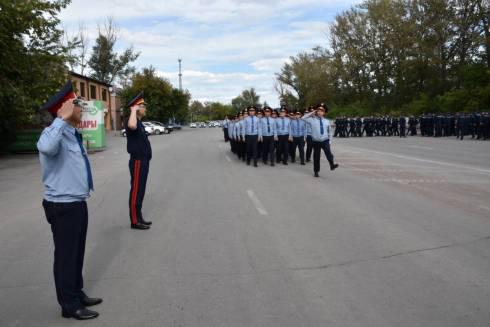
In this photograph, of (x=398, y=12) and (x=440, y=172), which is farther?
(x=398, y=12)

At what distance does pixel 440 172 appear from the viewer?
14125 millimetres

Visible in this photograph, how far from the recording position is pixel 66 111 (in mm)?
4098

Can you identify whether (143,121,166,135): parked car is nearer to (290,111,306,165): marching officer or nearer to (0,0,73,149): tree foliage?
(0,0,73,149): tree foliage

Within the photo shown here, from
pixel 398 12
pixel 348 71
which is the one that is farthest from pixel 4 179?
pixel 348 71

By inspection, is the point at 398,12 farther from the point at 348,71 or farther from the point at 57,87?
the point at 57,87

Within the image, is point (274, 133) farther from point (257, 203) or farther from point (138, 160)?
point (138, 160)

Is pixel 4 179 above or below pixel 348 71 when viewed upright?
below

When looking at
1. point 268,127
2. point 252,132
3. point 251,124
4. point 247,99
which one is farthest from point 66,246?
point 247,99

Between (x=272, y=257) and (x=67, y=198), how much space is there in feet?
8.61

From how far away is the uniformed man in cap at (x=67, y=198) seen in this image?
13.8ft

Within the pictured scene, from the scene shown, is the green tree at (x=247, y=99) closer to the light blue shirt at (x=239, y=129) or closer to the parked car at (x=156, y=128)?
the parked car at (x=156, y=128)

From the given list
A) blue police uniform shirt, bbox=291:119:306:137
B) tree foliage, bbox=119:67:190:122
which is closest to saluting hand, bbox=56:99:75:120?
blue police uniform shirt, bbox=291:119:306:137

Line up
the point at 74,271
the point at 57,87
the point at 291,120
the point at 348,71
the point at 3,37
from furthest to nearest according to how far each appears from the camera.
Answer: the point at 348,71 < the point at 57,87 < the point at 3,37 < the point at 291,120 < the point at 74,271

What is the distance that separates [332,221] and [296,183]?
4.39 metres
